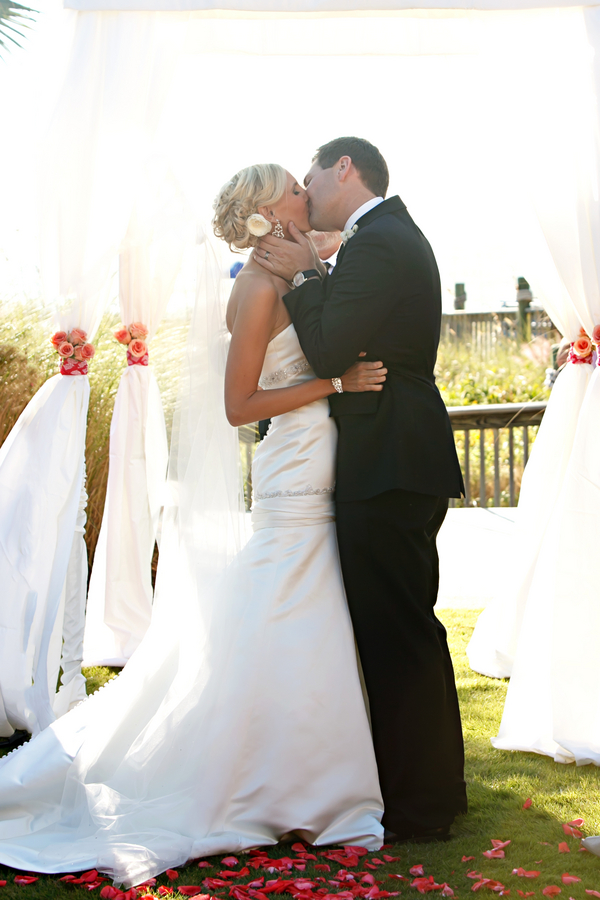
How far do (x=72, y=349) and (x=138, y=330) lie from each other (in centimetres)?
72

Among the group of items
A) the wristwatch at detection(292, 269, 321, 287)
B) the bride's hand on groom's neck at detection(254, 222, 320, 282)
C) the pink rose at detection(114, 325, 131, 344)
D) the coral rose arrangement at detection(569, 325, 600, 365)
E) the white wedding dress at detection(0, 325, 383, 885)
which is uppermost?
the bride's hand on groom's neck at detection(254, 222, 320, 282)

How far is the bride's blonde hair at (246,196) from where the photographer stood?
2.39m

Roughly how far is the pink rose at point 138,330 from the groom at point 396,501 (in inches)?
63.3

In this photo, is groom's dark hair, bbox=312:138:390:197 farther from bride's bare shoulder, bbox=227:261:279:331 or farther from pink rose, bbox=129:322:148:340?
pink rose, bbox=129:322:148:340

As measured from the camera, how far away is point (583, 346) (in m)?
3.28

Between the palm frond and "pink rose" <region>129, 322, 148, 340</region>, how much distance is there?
3525 millimetres

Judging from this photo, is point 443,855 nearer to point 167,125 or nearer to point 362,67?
point 167,125

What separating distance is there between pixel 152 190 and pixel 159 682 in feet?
6.14

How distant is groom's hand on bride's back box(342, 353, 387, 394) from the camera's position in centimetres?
230

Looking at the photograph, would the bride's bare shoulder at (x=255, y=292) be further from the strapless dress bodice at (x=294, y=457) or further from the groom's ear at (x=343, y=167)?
the groom's ear at (x=343, y=167)

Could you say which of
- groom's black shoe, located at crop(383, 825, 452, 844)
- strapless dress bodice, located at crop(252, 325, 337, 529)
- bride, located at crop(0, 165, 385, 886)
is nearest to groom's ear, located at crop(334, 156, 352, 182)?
bride, located at crop(0, 165, 385, 886)

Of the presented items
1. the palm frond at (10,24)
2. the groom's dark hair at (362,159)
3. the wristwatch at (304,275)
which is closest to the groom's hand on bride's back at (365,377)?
the wristwatch at (304,275)

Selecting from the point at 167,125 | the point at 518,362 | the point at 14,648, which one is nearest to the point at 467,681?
the point at 14,648

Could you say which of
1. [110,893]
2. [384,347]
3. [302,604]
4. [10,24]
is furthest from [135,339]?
[10,24]
